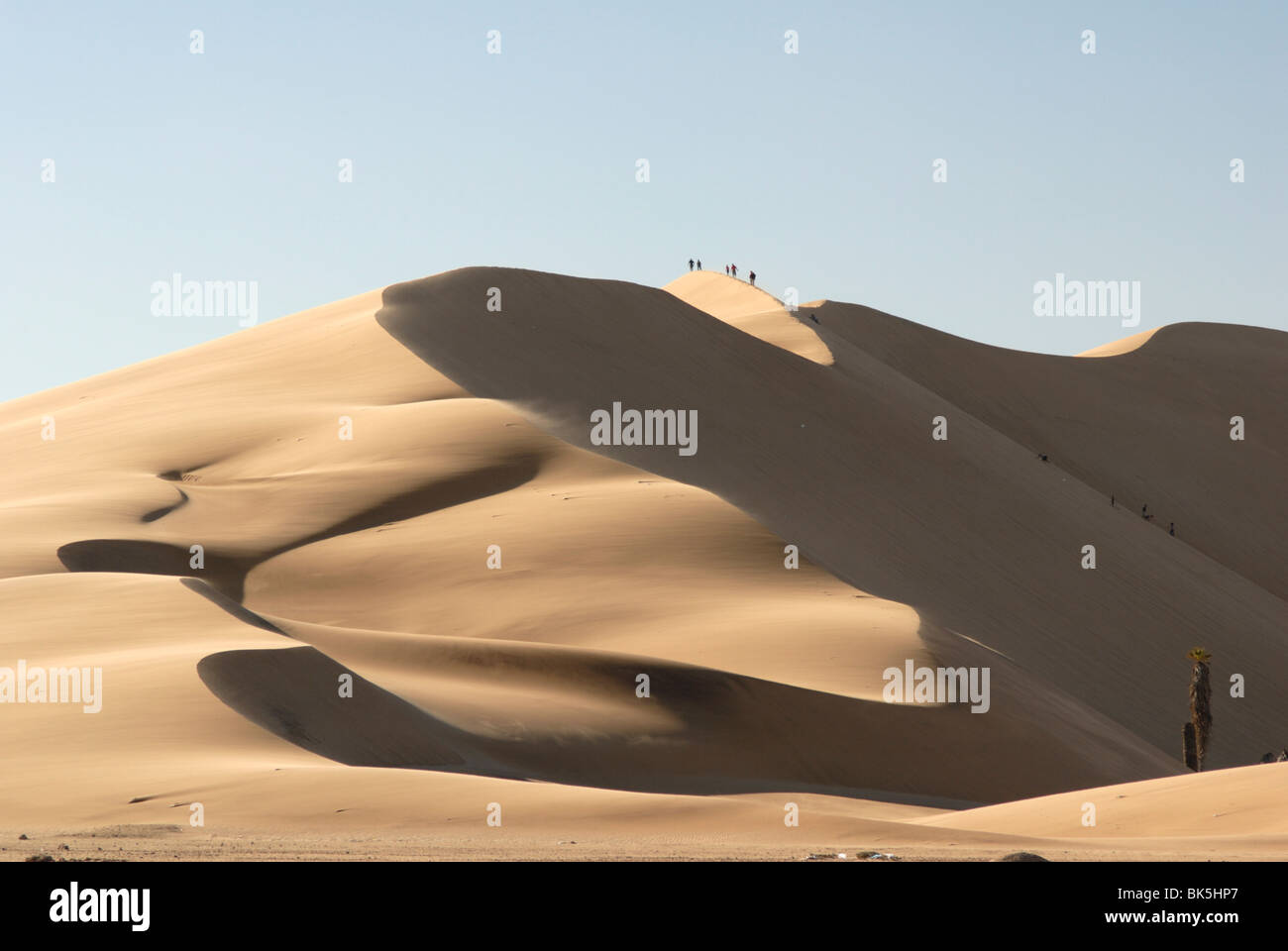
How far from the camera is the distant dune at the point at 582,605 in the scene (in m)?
15.7

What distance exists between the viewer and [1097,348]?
7712 cm

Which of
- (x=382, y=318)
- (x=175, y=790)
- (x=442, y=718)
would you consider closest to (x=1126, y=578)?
(x=382, y=318)

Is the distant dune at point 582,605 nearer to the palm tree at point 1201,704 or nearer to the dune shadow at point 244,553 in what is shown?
the dune shadow at point 244,553

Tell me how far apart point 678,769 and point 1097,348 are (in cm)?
5841

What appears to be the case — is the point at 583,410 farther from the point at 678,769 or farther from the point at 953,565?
the point at 678,769

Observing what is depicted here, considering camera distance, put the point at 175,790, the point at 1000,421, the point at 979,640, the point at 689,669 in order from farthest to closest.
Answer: the point at 1000,421
the point at 979,640
the point at 689,669
the point at 175,790

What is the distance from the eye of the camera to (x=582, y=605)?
28.5 m
